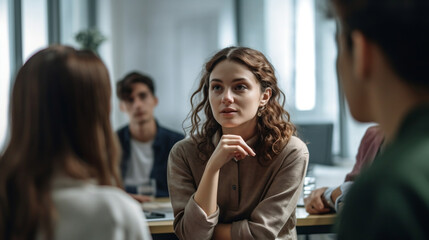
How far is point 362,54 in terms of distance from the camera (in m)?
0.81

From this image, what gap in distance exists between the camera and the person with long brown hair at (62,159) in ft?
3.12

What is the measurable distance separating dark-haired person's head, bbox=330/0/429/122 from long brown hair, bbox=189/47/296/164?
1.17 metres

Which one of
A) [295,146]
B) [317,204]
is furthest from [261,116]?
[317,204]

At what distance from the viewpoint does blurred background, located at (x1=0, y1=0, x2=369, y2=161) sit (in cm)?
481

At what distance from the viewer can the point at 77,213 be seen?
950 mm

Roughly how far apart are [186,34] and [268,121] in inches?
161

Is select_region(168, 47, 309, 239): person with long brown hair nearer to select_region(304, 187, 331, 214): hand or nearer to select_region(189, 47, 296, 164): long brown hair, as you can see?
select_region(189, 47, 296, 164): long brown hair

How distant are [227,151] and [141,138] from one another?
6.08 ft

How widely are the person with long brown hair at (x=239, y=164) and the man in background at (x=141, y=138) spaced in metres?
1.40

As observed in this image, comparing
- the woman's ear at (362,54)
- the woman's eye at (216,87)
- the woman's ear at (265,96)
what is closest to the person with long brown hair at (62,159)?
the woman's ear at (362,54)

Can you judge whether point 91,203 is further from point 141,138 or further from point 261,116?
point 141,138

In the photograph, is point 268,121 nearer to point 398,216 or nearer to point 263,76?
point 263,76

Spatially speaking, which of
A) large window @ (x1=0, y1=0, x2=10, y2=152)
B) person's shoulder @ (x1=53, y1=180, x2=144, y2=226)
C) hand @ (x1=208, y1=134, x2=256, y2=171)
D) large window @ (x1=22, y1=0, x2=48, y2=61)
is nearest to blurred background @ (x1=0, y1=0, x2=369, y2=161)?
large window @ (x1=22, y1=0, x2=48, y2=61)

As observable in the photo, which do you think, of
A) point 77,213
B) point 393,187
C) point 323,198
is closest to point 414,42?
point 393,187
